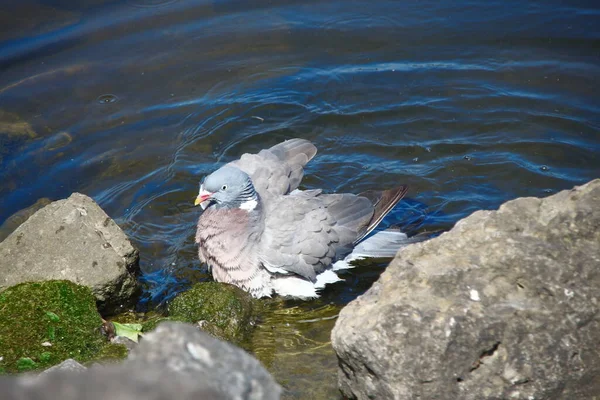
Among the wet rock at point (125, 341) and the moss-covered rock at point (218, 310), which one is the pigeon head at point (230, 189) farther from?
the wet rock at point (125, 341)

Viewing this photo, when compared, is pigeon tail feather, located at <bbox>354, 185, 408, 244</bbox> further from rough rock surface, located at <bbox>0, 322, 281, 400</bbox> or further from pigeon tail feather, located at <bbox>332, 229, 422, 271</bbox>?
rough rock surface, located at <bbox>0, 322, 281, 400</bbox>

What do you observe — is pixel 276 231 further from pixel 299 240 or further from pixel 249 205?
pixel 249 205

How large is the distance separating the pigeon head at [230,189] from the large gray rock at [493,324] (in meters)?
2.23

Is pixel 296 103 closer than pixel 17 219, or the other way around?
pixel 17 219

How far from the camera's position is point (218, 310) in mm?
5184

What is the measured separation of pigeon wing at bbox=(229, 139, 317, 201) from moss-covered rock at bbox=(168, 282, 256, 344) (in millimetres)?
1084

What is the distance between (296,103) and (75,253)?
12.2 ft

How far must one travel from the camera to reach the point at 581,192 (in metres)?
3.93

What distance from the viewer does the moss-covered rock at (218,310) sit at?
200 inches

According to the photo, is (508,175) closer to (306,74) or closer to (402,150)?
(402,150)

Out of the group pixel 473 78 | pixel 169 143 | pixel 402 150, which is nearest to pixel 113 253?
pixel 169 143

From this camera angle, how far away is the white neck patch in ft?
19.2

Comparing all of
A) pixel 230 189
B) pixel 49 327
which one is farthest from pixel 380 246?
pixel 49 327

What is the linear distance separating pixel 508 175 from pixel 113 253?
13.1 feet
